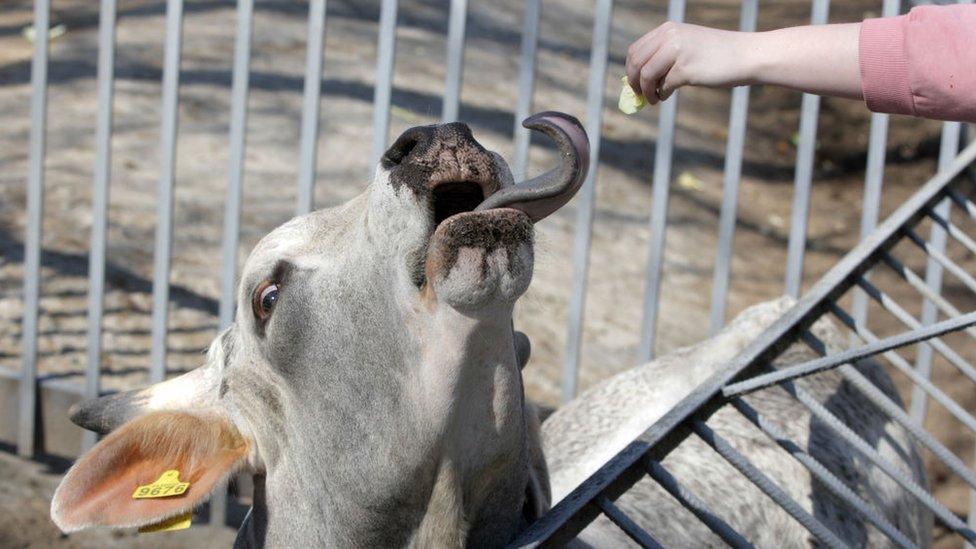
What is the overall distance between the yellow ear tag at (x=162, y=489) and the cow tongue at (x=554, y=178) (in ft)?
3.22

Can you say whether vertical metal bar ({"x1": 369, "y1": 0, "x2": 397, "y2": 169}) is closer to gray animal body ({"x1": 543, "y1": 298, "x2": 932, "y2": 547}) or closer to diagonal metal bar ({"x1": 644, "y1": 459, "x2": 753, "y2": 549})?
gray animal body ({"x1": 543, "y1": 298, "x2": 932, "y2": 547})

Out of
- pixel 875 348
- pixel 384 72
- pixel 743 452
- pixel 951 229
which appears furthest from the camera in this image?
pixel 384 72

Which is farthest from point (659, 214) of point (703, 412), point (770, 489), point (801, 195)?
point (770, 489)

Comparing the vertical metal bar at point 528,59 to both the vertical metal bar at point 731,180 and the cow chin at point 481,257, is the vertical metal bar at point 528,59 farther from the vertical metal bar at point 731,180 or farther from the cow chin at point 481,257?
the cow chin at point 481,257

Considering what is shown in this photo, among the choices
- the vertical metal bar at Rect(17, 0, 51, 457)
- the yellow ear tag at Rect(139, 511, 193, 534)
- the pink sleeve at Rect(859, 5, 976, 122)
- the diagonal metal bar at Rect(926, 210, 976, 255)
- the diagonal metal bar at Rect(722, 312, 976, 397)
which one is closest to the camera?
the pink sleeve at Rect(859, 5, 976, 122)

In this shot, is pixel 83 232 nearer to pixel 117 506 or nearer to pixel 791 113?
pixel 117 506

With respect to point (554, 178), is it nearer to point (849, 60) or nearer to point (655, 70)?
point (655, 70)

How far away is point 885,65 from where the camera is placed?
6.98 ft

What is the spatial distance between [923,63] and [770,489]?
100 centimetres

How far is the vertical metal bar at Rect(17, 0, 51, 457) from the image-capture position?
5242mm

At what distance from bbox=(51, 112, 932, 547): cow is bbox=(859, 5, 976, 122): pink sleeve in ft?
1.72

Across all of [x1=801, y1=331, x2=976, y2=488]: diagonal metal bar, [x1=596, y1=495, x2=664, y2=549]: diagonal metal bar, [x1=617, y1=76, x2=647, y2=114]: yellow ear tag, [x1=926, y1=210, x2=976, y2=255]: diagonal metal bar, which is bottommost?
[x1=596, y1=495, x2=664, y2=549]: diagonal metal bar

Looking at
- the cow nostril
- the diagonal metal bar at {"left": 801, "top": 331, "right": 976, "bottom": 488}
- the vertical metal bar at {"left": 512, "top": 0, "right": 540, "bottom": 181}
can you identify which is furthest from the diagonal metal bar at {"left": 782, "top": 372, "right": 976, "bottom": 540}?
the vertical metal bar at {"left": 512, "top": 0, "right": 540, "bottom": 181}

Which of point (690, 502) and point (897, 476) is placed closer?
point (690, 502)
